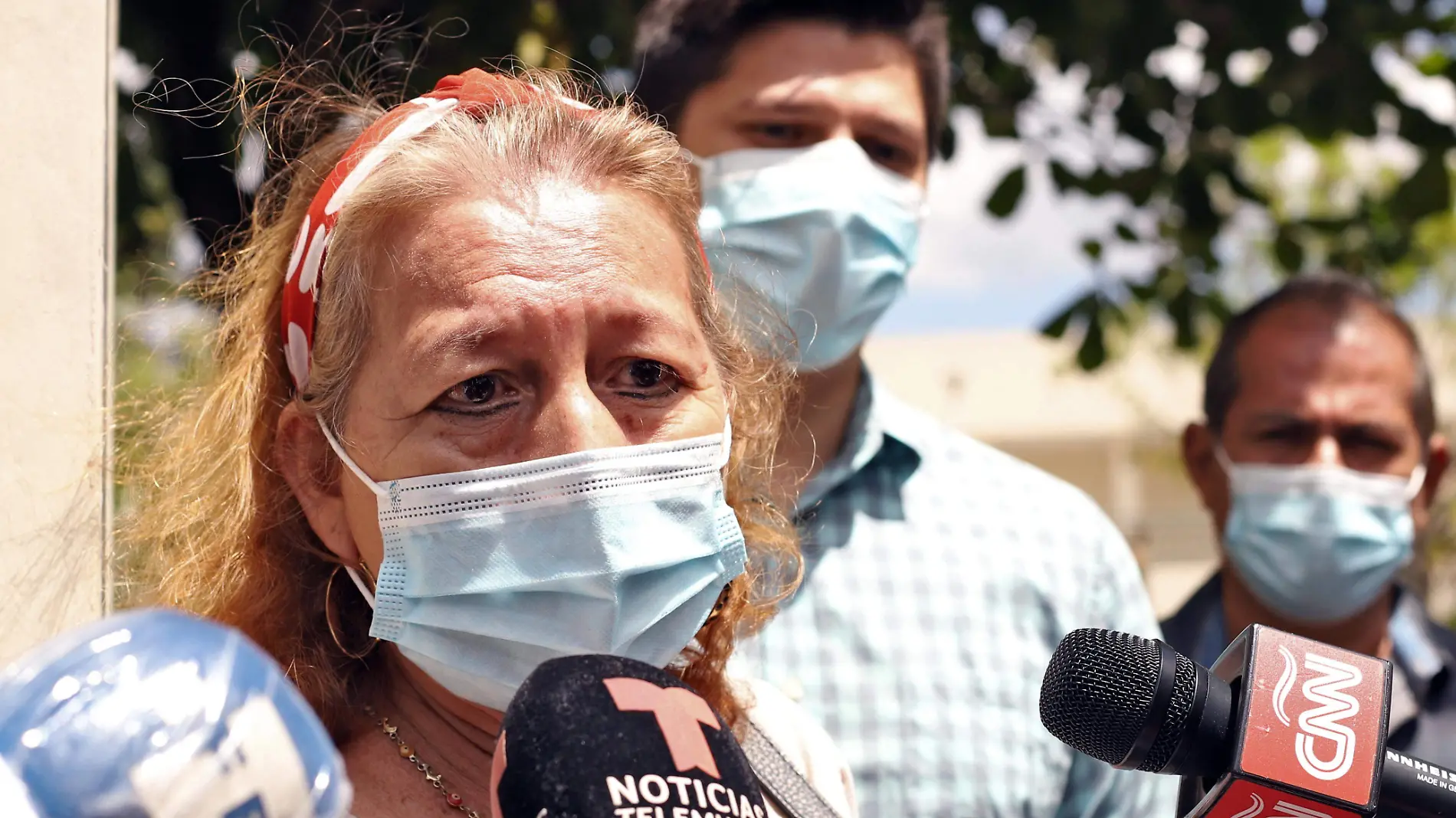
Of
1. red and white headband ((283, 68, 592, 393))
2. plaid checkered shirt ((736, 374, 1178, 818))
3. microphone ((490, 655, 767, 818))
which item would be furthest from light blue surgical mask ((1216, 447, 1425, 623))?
microphone ((490, 655, 767, 818))

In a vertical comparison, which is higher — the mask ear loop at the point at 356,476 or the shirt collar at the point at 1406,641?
the mask ear loop at the point at 356,476

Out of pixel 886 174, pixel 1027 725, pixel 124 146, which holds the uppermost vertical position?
pixel 886 174

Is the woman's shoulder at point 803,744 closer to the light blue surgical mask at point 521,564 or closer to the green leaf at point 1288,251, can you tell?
the light blue surgical mask at point 521,564

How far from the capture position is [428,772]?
6.47ft

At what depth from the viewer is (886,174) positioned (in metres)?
3.30

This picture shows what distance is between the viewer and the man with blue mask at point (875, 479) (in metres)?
2.88

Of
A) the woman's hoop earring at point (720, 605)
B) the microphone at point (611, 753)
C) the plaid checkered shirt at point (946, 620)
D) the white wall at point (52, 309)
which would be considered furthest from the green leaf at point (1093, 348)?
the microphone at point (611, 753)

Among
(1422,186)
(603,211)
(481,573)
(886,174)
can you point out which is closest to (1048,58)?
(1422,186)

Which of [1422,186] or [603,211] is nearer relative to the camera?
[603,211]

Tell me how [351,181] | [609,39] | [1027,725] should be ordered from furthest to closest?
[609,39], [1027,725], [351,181]

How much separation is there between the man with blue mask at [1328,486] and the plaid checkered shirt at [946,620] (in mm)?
1067

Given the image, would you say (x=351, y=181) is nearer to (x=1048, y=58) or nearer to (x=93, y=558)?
(x=93, y=558)

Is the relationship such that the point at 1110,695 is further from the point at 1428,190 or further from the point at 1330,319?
the point at 1428,190

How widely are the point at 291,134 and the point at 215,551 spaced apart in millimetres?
753
